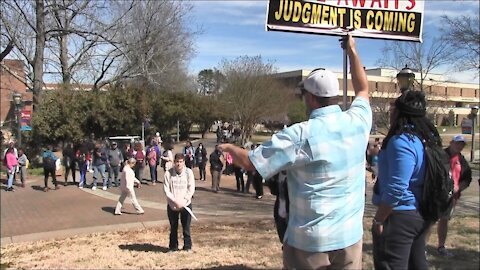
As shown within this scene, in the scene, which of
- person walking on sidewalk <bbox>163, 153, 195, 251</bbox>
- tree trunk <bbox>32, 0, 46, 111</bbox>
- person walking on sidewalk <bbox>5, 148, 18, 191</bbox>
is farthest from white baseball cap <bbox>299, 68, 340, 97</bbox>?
tree trunk <bbox>32, 0, 46, 111</bbox>

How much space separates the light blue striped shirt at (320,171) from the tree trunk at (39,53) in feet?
76.1

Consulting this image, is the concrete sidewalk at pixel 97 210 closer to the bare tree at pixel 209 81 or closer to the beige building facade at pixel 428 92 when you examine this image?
the beige building facade at pixel 428 92

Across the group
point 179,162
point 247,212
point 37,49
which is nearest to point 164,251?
point 179,162

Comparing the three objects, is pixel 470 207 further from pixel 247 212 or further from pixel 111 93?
pixel 111 93

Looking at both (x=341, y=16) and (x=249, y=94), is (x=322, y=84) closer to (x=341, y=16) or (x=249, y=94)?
(x=341, y=16)

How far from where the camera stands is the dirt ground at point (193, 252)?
608 centimetres

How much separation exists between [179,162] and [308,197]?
4795 millimetres

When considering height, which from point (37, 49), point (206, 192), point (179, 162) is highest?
point (37, 49)

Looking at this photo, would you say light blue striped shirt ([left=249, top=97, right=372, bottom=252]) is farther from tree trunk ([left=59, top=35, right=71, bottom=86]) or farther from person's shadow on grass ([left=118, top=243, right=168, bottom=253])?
tree trunk ([left=59, top=35, right=71, bottom=86])

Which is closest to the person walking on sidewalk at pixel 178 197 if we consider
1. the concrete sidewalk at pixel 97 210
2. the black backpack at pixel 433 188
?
the concrete sidewalk at pixel 97 210

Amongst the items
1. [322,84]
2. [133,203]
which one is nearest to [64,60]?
[133,203]

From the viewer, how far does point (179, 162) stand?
7156mm

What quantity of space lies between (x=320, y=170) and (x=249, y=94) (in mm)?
34712

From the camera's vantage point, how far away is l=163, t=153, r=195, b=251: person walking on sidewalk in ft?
23.2
